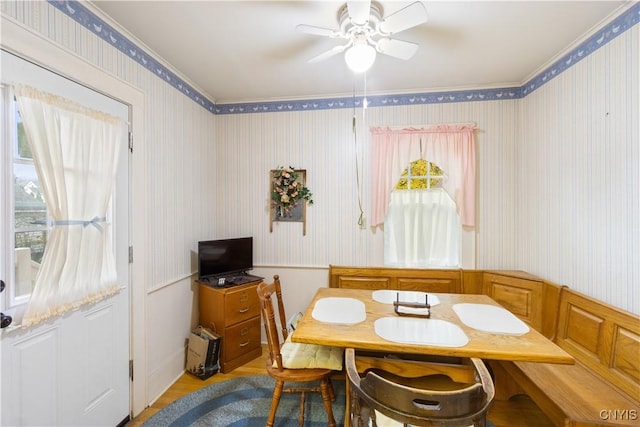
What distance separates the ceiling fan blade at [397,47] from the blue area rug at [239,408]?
2445 mm

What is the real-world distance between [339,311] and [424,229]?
1.40 m

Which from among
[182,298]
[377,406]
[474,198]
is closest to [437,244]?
[474,198]

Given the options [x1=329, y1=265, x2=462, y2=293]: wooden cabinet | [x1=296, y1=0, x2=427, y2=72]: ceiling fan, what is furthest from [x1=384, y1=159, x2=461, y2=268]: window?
[x1=296, y1=0, x2=427, y2=72]: ceiling fan

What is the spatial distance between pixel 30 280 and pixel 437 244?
296 cm

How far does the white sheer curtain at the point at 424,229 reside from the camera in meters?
2.68

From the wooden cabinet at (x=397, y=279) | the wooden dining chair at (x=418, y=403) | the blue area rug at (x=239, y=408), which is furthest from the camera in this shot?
the wooden cabinet at (x=397, y=279)

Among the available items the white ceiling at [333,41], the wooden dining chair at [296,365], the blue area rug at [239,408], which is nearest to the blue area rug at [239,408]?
the blue area rug at [239,408]

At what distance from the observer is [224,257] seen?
2.64 meters

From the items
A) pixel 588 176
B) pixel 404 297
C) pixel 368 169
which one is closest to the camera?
pixel 588 176

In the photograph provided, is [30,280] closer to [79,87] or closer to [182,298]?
[79,87]

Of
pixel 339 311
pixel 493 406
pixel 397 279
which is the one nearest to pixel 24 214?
pixel 339 311

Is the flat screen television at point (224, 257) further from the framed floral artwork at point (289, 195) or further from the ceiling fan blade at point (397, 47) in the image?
the ceiling fan blade at point (397, 47)

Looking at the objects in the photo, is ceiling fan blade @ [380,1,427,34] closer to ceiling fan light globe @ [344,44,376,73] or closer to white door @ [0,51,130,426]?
ceiling fan light globe @ [344,44,376,73]

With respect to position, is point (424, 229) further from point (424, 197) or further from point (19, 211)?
point (19, 211)
